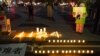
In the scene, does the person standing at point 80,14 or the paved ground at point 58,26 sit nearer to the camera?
the paved ground at point 58,26

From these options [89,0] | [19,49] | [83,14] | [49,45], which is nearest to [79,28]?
[83,14]

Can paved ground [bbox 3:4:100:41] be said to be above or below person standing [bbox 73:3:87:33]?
below

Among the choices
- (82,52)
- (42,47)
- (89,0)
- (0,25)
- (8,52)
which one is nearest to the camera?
(8,52)

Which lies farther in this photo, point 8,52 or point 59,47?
point 59,47

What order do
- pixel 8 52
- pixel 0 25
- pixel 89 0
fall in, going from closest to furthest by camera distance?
pixel 8 52, pixel 0 25, pixel 89 0

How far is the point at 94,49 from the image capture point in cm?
1145

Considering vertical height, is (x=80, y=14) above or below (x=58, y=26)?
above

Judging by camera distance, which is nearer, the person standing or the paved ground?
the paved ground

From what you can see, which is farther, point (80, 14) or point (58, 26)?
point (58, 26)

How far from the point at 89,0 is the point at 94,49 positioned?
17.7 m

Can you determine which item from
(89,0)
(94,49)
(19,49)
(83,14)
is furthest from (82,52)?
(89,0)

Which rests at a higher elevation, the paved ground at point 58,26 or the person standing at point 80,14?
the person standing at point 80,14

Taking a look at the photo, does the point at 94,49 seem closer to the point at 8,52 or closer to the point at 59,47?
the point at 59,47

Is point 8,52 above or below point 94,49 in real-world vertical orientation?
above
